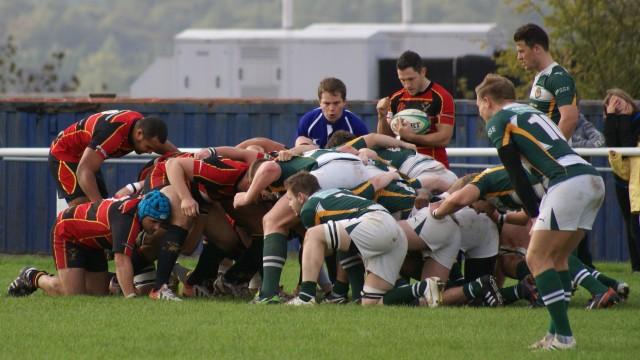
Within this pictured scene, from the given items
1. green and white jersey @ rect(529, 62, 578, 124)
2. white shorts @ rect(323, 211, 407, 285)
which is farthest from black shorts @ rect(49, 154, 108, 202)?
green and white jersey @ rect(529, 62, 578, 124)

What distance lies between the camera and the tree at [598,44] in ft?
81.3

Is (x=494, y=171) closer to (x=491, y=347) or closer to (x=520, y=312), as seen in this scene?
(x=520, y=312)

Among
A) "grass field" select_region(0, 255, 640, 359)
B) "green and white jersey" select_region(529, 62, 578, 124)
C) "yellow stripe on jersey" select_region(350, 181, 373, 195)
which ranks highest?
"green and white jersey" select_region(529, 62, 578, 124)

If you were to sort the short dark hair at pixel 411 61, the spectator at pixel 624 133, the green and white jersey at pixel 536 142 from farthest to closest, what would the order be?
the spectator at pixel 624 133, the short dark hair at pixel 411 61, the green and white jersey at pixel 536 142

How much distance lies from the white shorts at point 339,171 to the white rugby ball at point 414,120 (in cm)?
94

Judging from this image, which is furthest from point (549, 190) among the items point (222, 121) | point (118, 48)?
point (118, 48)

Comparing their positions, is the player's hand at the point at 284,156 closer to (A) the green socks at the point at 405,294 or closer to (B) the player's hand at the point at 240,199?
(B) the player's hand at the point at 240,199

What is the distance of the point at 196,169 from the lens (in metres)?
12.3

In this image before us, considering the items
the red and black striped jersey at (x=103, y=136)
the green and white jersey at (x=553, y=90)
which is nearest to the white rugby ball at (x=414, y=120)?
the green and white jersey at (x=553, y=90)

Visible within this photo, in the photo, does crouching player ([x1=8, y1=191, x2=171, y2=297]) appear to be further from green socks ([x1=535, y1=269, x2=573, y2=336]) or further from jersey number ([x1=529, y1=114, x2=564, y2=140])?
green socks ([x1=535, y1=269, x2=573, y2=336])

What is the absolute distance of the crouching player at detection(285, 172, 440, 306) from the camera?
454 inches

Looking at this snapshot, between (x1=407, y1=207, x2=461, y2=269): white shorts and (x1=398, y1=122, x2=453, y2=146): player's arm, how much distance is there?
115cm

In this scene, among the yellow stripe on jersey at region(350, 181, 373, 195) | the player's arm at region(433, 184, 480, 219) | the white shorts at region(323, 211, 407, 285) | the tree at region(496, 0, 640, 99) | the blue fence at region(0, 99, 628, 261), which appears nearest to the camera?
the player's arm at region(433, 184, 480, 219)

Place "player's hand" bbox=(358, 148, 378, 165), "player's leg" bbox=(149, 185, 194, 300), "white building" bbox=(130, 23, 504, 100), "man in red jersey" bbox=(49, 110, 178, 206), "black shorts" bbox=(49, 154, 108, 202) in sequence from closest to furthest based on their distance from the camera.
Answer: "player's leg" bbox=(149, 185, 194, 300) → "player's hand" bbox=(358, 148, 378, 165) → "man in red jersey" bbox=(49, 110, 178, 206) → "black shorts" bbox=(49, 154, 108, 202) → "white building" bbox=(130, 23, 504, 100)
